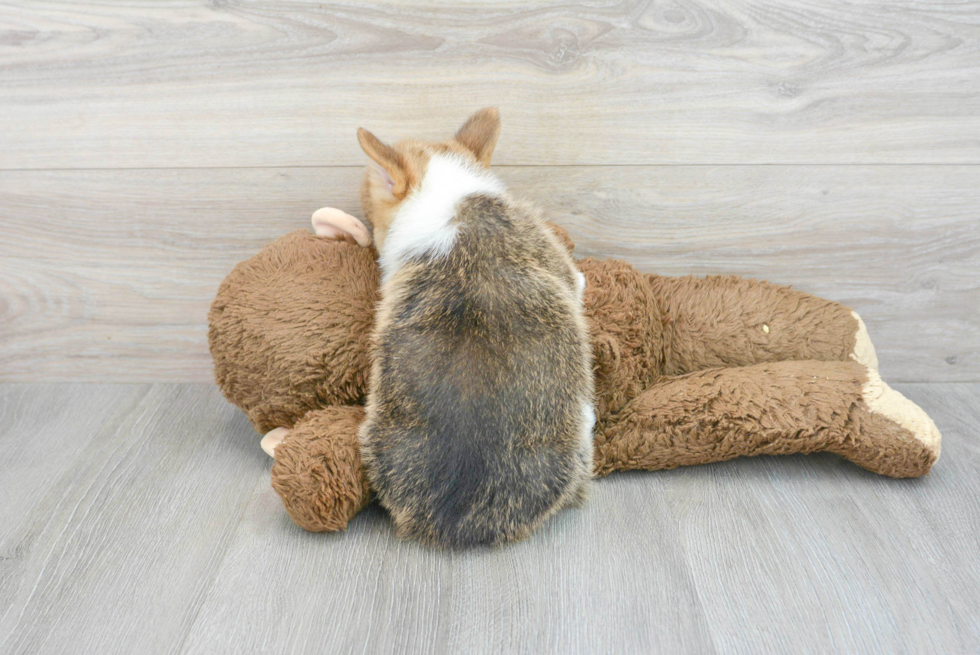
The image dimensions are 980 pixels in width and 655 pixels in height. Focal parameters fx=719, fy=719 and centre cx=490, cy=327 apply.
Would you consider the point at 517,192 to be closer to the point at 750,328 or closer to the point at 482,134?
the point at 482,134

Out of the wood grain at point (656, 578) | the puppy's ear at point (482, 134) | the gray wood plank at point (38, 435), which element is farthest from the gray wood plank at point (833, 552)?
the gray wood plank at point (38, 435)

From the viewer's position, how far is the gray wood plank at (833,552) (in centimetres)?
86

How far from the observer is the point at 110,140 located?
1.30 meters

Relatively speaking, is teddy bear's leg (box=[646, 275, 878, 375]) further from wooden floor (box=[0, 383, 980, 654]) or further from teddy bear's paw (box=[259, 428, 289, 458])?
teddy bear's paw (box=[259, 428, 289, 458])

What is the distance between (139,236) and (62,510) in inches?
20.6

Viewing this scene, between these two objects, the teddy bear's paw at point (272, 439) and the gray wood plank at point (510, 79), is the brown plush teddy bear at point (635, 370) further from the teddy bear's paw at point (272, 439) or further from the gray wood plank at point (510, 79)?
the gray wood plank at point (510, 79)

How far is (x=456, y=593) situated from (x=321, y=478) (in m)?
0.24

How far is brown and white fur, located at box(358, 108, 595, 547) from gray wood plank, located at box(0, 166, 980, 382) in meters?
0.29

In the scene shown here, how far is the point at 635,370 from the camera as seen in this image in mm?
1174

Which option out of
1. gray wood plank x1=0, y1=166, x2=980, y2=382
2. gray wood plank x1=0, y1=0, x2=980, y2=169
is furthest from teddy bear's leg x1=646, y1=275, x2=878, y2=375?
gray wood plank x1=0, y1=0, x2=980, y2=169

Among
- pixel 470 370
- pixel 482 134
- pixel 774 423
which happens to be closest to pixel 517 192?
pixel 482 134

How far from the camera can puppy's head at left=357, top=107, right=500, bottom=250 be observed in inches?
41.2

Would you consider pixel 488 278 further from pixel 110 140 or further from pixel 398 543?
pixel 110 140

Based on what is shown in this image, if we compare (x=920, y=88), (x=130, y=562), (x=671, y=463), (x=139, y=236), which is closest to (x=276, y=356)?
(x=130, y=562)
